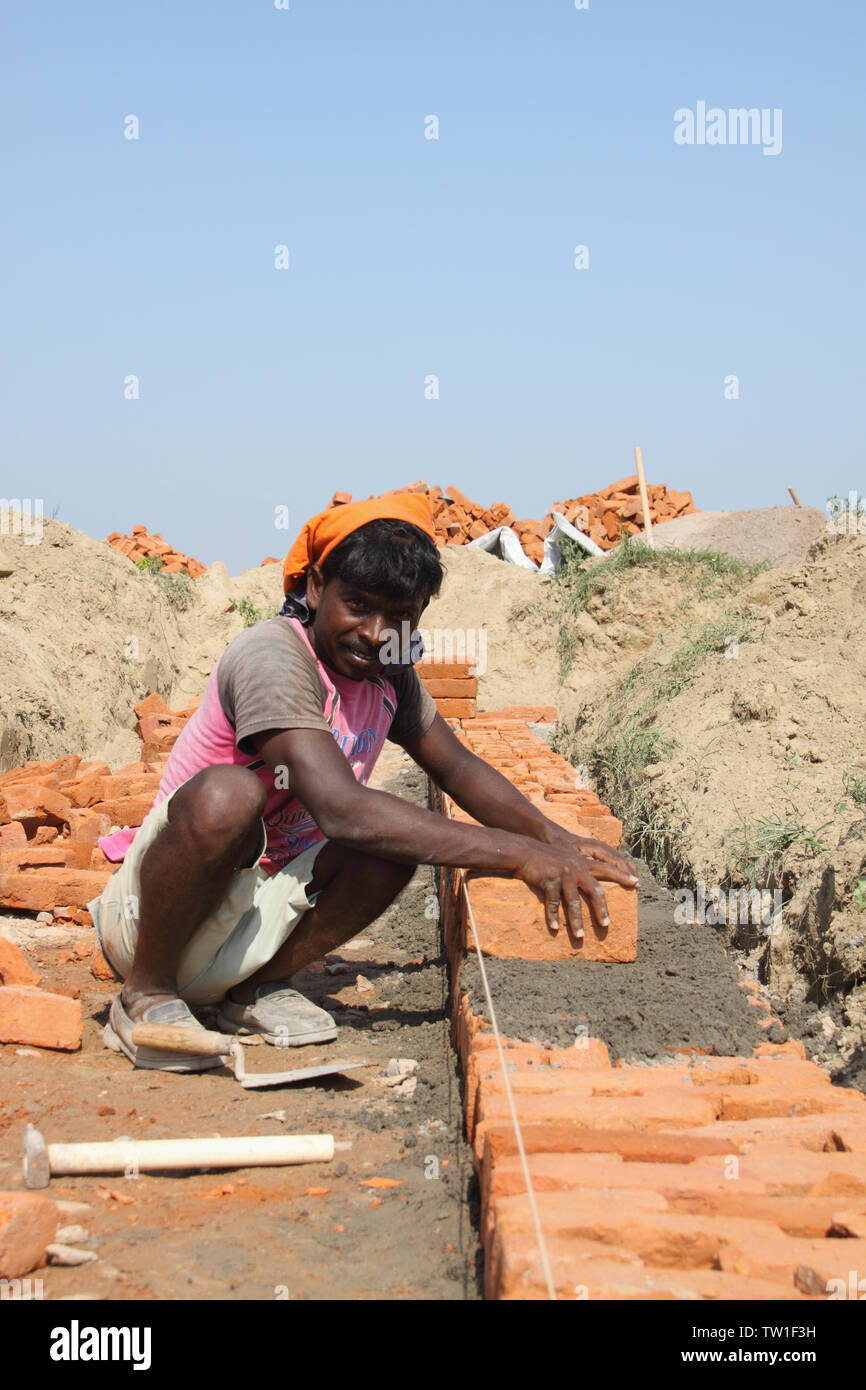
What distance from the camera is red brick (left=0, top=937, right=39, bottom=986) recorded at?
11.7 feet

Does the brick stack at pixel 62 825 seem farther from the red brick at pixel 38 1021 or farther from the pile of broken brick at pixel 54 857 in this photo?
the red brick at pixel 38 1021

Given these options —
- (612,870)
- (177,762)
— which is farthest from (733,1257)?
(177,762)

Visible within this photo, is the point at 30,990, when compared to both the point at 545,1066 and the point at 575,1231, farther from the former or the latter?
the point at 575,1231

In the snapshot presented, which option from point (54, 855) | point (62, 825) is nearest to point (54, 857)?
point (54, 855)

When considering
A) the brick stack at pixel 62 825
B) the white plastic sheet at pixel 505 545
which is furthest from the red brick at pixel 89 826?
the white plastic sheet at pixel 505 545

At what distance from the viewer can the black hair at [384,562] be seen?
110 inches

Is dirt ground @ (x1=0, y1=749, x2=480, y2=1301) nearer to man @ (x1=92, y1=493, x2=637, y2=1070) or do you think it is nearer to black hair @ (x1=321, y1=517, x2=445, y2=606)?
man @ (x1=92, y1=493, x2=637, y2=1070)

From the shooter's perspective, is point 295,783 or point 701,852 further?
point 701,852

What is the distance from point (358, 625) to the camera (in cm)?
286

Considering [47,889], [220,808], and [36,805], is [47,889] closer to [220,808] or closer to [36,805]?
[36,805]

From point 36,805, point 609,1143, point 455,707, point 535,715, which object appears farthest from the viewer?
point 535,715

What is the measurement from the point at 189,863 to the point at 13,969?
1.18 m

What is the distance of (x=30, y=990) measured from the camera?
3.10 metres
